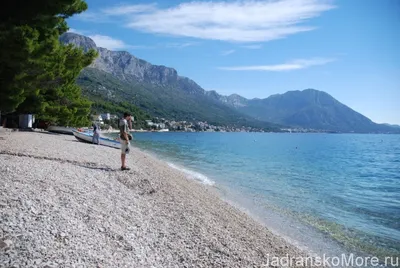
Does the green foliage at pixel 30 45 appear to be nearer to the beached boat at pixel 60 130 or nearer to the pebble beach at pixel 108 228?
the pebble beach at pixel 108 228

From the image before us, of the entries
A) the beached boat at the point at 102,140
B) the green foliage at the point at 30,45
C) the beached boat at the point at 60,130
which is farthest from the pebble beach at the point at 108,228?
the beached boat at the point at 60,130

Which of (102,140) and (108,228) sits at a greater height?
(102,140)

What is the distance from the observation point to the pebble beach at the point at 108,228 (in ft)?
17.9

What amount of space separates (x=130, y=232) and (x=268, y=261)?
358 cm

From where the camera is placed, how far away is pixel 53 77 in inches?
757

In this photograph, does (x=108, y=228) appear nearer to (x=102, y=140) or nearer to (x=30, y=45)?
(x=30, y=45)

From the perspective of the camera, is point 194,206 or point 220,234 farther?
point 194,206

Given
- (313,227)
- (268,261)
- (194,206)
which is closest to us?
(268,261)

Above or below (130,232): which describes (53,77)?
above

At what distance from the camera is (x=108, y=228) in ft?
22.8

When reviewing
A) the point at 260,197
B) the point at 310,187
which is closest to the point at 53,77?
the point at 260,197

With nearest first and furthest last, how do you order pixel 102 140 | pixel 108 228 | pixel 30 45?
pixel 108 228 < pixel 30 45 < pixel 102 140

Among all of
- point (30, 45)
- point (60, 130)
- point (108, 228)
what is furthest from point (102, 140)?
point (108, 228)

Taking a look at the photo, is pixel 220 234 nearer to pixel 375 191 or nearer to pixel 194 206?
pixel 194 206
